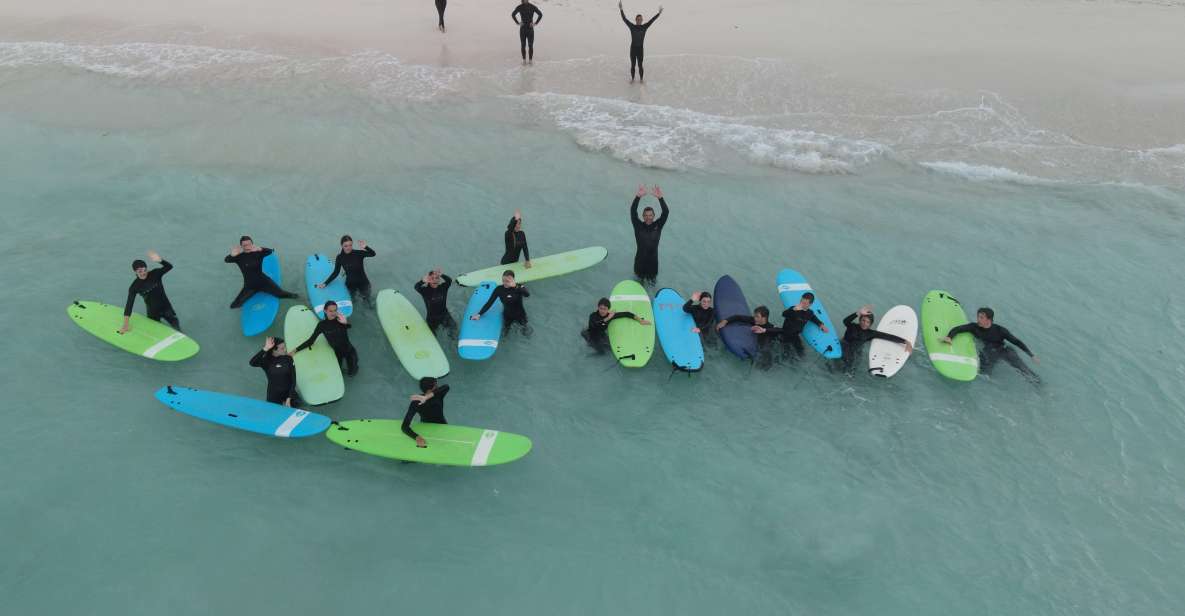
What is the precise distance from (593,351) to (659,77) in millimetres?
10826

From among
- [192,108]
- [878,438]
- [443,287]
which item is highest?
[192,108]

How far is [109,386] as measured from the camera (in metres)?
9.23

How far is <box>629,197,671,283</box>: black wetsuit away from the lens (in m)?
11.2

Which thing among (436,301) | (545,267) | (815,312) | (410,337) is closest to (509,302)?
(436,301)

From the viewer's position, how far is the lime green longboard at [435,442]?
8107mm

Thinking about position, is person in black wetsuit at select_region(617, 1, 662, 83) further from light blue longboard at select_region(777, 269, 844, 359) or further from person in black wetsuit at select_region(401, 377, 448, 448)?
person in black wetsuit at select_region(401, 377, 448, 448)

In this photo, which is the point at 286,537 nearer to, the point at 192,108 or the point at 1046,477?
the point at 1046,477

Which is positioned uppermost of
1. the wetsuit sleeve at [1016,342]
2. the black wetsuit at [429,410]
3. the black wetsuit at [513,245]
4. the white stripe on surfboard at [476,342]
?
the black wetsuit at [513,245]

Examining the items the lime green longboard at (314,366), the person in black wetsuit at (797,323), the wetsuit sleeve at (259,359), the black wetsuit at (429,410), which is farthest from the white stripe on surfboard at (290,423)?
the person in black wetsuit at (797,323)

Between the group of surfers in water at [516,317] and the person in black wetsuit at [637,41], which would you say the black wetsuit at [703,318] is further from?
the person in black wetsuit at [637,41]

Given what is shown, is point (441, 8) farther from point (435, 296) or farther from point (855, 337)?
point (855, 337)

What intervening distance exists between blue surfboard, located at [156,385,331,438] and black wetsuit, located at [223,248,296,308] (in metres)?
1.94

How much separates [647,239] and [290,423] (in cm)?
582

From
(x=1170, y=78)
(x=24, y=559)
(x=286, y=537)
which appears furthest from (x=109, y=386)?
(x=1170, y=78)
